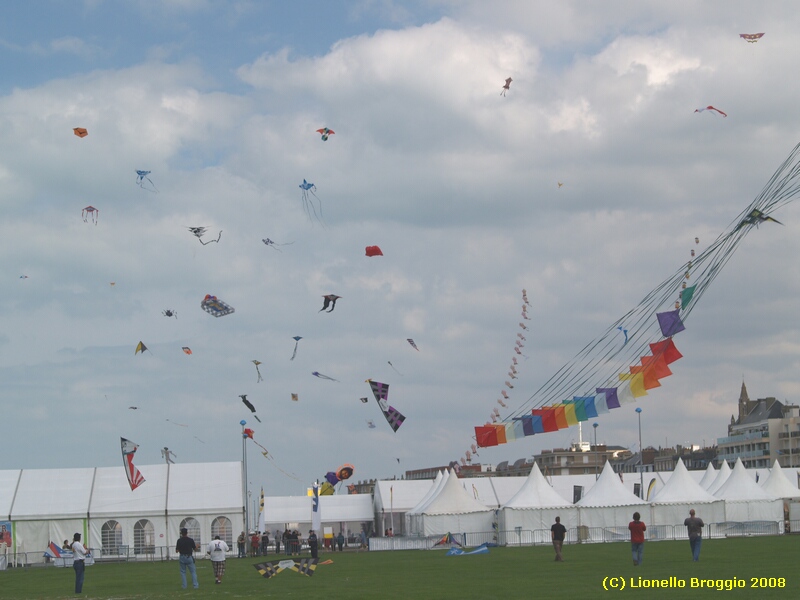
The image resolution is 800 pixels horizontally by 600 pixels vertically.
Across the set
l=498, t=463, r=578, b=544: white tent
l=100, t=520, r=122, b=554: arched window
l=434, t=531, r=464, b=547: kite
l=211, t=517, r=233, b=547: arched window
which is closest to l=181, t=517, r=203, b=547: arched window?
l=211, t=517, r=233, b=547: arched window

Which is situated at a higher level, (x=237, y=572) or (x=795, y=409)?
(x=795, y=409)

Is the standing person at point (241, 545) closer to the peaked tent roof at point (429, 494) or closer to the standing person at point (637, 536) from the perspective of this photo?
the peaked tent roof at point (429, 494)

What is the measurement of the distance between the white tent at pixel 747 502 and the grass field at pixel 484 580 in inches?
788

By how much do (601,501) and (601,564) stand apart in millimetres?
23096

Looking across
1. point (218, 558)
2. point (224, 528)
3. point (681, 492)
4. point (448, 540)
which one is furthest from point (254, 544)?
point (218, 558)

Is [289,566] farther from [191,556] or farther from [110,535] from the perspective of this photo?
[110,535]

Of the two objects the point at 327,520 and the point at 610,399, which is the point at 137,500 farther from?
the point at 610,399

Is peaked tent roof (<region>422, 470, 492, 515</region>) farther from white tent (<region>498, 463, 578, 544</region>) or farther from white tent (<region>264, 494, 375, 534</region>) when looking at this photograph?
white tent (<region>264, 494, 375, 534</region>)

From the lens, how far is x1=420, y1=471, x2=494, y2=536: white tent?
51.2 metres

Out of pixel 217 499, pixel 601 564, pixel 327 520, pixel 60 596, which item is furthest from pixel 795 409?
pixel 60 596

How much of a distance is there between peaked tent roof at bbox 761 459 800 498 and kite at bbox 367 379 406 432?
23.9 metres

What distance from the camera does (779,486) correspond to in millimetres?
55875

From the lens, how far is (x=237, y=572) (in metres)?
32.5

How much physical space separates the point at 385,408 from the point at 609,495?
555 inches
